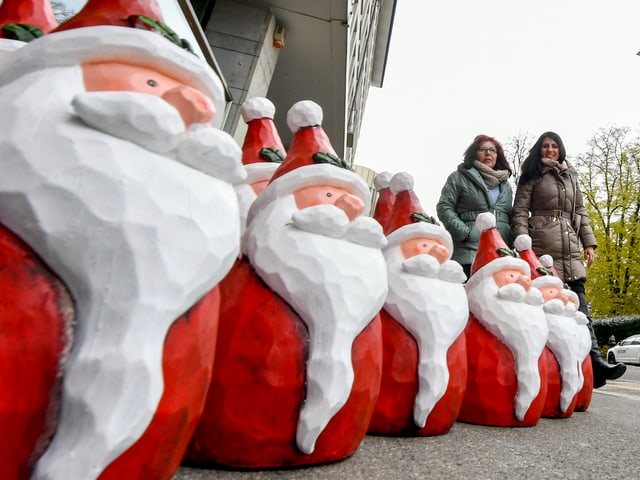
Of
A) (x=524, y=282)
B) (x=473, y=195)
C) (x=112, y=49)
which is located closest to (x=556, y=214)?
(x=473, y=195)

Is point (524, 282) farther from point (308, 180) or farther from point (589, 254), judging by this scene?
point (589, 254)

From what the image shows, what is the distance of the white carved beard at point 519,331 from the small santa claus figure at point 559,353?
22cm

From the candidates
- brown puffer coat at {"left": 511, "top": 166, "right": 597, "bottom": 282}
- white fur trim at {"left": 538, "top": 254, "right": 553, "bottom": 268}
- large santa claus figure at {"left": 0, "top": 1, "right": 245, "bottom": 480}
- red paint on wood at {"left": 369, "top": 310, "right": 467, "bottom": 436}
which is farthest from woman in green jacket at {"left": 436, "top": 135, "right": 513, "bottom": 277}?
large santa claus figure at {"left": 0, "top": 1, "right": 245, "bottom": 480}

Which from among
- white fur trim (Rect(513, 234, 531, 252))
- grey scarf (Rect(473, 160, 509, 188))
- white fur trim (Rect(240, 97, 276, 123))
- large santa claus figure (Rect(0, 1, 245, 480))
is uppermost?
grey scarf (Rect(473, 160, 509, 188))

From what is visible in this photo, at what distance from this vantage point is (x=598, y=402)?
131 inches

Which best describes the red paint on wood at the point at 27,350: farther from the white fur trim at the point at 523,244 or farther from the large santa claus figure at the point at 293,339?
the white fur trim at the point at 523,244

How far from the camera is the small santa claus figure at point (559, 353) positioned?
7.02 feet

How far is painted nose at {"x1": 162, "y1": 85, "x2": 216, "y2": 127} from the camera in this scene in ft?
2.89

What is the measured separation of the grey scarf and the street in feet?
4.36

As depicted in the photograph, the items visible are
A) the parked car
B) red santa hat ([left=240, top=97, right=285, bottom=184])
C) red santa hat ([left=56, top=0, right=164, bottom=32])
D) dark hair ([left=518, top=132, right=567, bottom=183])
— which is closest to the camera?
red santa hat ([left=56, top=0, right=164, bottom=32])

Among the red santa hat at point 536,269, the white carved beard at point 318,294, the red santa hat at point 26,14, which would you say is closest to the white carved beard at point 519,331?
the red santa hat at point 536,269

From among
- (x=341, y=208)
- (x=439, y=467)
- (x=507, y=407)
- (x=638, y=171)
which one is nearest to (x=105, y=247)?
(x=341, y=208)

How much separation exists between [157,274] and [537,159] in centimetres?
284

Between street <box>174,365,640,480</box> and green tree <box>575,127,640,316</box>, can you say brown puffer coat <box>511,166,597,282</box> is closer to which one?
street <box>174,365,640,480</box>
